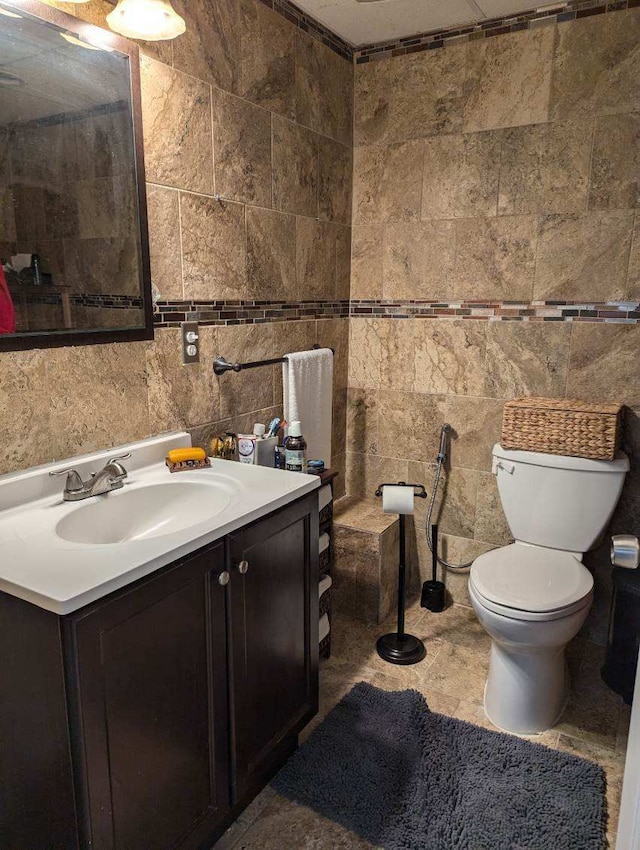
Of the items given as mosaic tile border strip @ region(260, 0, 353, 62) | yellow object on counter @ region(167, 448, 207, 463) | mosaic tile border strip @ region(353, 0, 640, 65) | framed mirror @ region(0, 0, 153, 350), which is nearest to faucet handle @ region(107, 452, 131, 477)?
yellow object on counter @ region(167, 448, 207, 463)

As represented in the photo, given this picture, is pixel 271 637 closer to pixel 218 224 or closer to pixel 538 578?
pixel 538 578

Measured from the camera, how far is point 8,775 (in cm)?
115

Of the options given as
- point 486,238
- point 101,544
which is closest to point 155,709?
point 101,544

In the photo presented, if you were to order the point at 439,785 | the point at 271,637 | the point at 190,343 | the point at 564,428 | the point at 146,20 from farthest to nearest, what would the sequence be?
the point at 564,428
the point at 190,343
the point at 439,785
the point at 271,637
the point at 146,20

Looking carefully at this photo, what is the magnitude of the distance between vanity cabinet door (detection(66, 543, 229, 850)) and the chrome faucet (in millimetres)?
377

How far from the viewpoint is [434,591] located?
2623 millimetres

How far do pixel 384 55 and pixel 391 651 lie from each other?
240cm

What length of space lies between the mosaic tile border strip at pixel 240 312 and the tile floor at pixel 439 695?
1.29 m

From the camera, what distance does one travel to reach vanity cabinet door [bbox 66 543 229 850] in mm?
1062

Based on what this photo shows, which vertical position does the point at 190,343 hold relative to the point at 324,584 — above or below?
above

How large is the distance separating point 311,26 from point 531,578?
2.14m

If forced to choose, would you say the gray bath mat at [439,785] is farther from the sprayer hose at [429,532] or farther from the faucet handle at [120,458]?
the faucet handle at [120,458]

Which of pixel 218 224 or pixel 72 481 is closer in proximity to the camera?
A: pixel 72 481

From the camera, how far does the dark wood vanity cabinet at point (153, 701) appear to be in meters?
1.06
